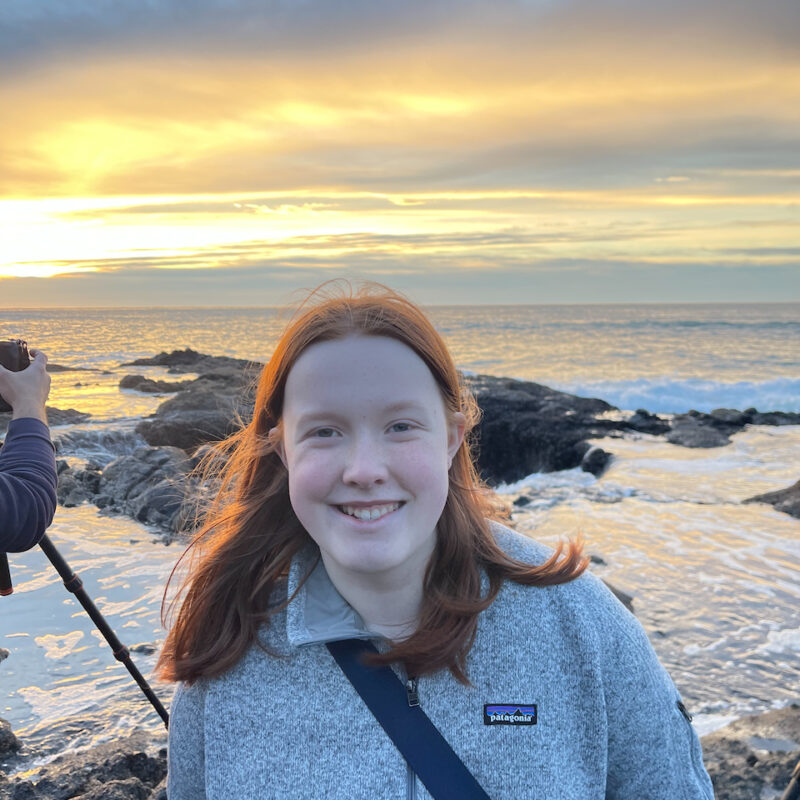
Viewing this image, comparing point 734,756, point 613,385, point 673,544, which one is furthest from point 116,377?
point 734,756

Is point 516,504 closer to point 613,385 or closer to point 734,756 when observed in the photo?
point 734,756

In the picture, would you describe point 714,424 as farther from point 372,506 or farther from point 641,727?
point 372,506

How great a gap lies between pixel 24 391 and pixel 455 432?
1.68m

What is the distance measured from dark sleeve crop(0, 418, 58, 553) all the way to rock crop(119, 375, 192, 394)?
22578mm

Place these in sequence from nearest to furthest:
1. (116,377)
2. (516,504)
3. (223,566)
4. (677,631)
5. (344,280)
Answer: (223,566) → (344,280) → (677,631) → (516,504) → (116,377)

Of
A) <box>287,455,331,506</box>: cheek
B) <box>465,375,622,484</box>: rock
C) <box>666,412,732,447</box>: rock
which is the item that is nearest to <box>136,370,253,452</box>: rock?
<box>465,375,622,484</box>: rock

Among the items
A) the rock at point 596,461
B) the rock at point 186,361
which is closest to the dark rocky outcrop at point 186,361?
the rock at point 186,361

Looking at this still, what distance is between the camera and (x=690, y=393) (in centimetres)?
3020

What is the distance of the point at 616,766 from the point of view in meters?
1.67

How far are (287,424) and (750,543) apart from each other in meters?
8.69

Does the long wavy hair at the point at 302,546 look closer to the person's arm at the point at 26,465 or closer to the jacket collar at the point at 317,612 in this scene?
the jacket collar at the point at 317,612

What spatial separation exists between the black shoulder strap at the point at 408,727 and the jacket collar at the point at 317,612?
35 millimetres

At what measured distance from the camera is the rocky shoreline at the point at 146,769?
11.7ft

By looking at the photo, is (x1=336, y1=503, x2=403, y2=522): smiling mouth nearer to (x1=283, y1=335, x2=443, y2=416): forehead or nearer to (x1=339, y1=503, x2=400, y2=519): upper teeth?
(x1=339, y1=503, x2=400, y2=519): upper teeth
